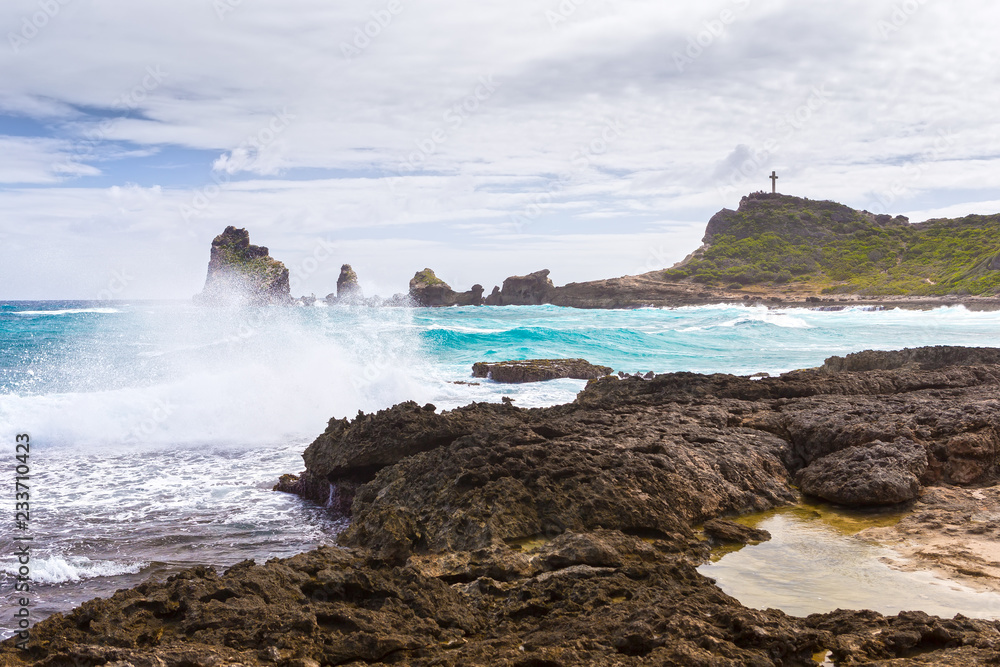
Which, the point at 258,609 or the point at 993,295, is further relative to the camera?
the point at 993,295

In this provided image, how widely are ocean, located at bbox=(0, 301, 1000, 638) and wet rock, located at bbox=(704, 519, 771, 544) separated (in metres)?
3.73

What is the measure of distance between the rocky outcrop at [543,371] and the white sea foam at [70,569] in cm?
1472

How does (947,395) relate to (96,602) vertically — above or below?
above

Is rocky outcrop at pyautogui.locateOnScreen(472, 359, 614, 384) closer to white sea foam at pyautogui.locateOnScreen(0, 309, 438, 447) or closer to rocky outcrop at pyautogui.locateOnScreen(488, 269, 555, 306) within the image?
white sea foam at pyautogui.locateOnScreen(0, 309, 438, 447)

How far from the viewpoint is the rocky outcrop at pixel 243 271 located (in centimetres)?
8550

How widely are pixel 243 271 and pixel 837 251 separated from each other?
73.1 meters

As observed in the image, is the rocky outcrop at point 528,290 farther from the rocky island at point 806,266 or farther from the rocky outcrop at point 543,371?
the rocky outcrop at point 543,371

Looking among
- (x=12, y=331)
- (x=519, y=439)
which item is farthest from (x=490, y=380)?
(x=12, y=331)

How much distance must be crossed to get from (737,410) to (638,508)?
378 cm

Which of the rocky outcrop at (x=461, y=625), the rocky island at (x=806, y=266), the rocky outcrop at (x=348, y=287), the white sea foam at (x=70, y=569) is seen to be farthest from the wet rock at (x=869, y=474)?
the rocky outcrop at (x=348, y=287)

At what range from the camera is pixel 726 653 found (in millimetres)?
3445

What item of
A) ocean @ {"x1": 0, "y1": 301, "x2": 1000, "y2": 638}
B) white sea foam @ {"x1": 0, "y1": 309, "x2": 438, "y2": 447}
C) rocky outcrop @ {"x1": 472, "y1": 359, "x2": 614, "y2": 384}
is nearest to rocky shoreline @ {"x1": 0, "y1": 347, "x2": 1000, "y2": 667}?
ocean @ {"x1": 0, "y1": 301, "x2": 1000, "y2": 638}

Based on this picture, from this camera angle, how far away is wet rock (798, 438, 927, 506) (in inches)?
263

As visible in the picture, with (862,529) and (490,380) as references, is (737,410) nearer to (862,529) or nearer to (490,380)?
(862,529)
